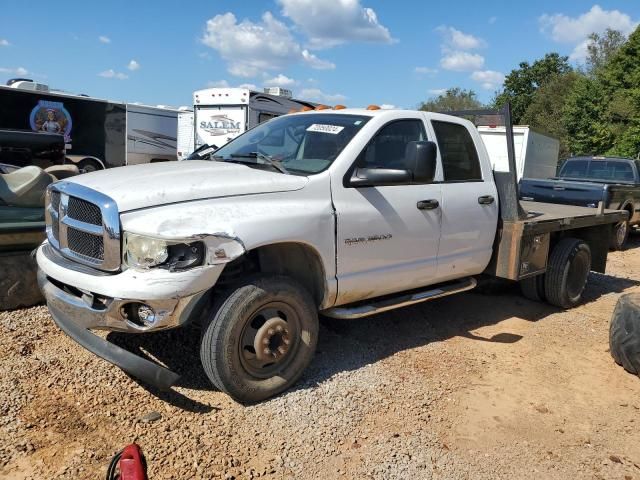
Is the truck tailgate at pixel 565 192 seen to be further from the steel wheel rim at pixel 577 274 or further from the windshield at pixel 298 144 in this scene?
the windshield at pixel 298 144

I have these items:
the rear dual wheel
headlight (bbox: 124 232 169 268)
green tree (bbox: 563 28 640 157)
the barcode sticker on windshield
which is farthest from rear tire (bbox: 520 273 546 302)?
green tree (bbox: 563 28 640 157)

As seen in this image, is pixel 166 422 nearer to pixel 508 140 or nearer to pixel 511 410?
pixel 511 410

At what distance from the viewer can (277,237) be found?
3.47 meters

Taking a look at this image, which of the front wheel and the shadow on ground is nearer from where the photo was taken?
the front wheel

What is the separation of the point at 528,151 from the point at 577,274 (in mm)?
11582

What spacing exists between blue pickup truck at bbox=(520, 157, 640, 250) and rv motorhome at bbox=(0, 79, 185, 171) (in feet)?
45.7

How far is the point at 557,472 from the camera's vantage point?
10.3ft

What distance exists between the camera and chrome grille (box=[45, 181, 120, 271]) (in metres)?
3.13

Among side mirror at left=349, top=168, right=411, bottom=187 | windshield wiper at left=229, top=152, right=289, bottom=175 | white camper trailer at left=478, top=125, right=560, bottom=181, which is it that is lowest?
side mirror at left=349, top=168, right=411, bottom=187

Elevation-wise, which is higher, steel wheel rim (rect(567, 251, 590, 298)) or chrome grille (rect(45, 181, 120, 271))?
chrome grille (rect(45, 181, 120, 271))

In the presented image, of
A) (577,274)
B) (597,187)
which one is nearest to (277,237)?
(577,274)

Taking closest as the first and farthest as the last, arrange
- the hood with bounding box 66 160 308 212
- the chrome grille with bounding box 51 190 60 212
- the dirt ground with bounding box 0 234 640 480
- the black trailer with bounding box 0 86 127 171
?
the dirt ground with bounding box 0 234 640 480
the hood with bounding box 66 160 308 212
the chrome grille with bounding box 51 190 60 212
the black trailer with bounding box 0 86 127 171

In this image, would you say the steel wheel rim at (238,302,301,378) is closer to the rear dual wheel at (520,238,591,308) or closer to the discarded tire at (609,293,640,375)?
the discarded tire at (609,293,640,375)

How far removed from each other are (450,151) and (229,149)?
1.94 m
